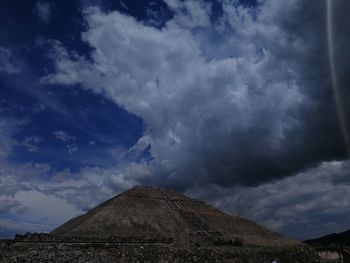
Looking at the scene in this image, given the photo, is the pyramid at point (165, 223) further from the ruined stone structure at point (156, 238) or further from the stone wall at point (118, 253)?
the stone wall at point (118, 253)

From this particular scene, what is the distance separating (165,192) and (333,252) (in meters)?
16.1

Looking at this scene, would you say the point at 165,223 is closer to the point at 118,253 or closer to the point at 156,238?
the point at 156,238

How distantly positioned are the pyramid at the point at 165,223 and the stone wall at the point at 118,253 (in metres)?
1.06

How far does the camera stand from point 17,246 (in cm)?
2195

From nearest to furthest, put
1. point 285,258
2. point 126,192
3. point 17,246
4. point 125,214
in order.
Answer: point 17,246, point 285,258, point 125,214, point 126,192

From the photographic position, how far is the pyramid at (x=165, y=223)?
29.1 m

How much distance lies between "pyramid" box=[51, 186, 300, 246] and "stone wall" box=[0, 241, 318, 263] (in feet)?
3.47

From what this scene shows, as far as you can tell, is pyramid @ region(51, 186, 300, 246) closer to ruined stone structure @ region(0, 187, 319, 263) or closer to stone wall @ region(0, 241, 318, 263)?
ruined stone structure @ region(0, 187, 319, 263)

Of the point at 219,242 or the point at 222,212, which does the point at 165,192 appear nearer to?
the point at 222,212

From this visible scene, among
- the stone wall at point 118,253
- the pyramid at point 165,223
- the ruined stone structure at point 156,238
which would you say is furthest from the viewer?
the pyramid at point 165,223

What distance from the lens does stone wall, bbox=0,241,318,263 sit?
2177 centimetres

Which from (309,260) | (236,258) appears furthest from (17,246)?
(309,260)

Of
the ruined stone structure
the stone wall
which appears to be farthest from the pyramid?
the stone wall

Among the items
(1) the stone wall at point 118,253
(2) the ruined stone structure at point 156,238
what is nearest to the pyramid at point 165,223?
(2) the ruined stone structure at point 156,238
